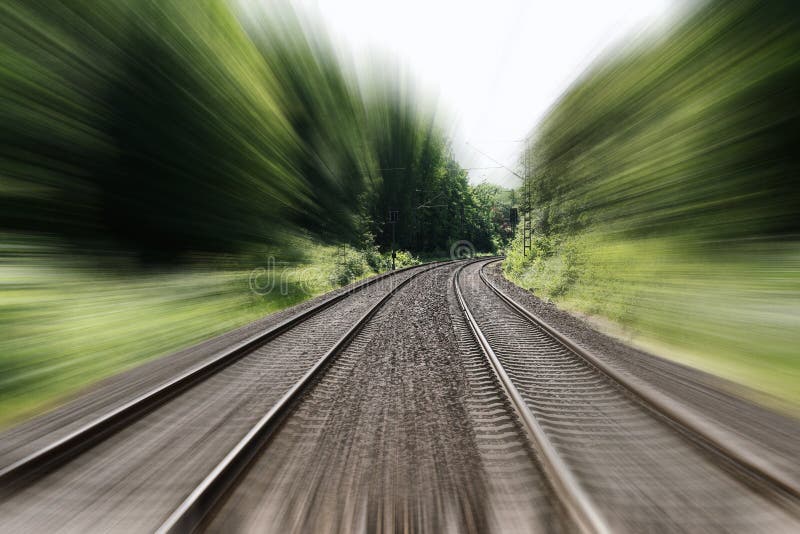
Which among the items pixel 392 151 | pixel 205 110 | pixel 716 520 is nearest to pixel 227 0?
pixel 205 110

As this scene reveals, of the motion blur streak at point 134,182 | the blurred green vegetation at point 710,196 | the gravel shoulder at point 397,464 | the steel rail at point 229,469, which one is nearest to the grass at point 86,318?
the motion blur streak at point 134,182

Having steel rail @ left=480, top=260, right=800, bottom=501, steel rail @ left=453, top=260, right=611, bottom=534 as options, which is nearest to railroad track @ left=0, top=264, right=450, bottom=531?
steel rail @ left=453, top=260, right=611, bottom=534

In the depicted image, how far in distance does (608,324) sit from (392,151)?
32.7 meters

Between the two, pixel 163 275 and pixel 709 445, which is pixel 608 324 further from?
pixel 163 275

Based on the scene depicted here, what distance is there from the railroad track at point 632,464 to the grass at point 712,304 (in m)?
1.76

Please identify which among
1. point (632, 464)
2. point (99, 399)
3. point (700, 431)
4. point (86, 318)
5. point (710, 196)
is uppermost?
point (710, 196)

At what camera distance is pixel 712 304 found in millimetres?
6441

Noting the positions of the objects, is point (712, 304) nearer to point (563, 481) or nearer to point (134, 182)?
point (563, 481)

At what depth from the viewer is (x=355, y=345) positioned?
6359mm

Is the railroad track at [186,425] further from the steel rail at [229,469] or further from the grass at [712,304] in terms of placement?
the grass at [712,304]

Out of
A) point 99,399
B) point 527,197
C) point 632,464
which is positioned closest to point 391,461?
point 632,464

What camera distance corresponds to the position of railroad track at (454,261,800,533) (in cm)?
238

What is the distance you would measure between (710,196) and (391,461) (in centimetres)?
Answer: 740

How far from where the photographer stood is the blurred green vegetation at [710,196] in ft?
18.5
